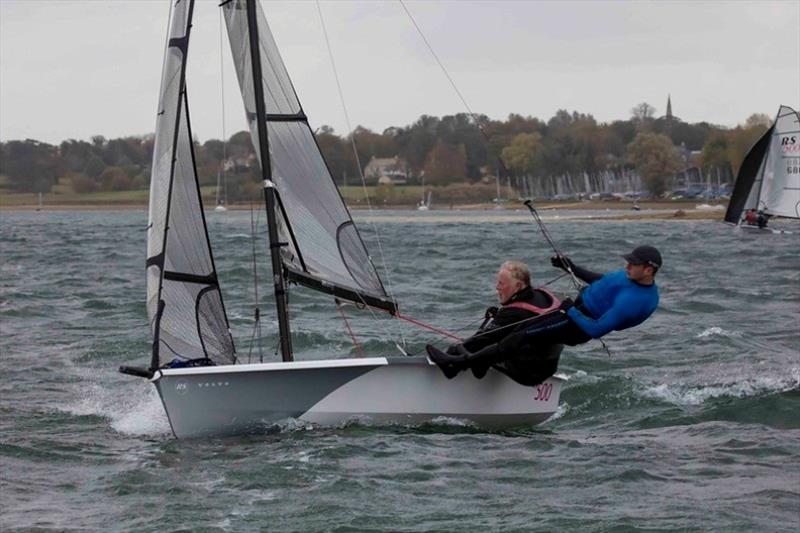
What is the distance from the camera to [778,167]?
39.3 m

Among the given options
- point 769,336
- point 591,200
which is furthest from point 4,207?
point 769,336

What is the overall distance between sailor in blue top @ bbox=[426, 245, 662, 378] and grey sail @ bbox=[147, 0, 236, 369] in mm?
1748

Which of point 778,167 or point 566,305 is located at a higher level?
point 778,167

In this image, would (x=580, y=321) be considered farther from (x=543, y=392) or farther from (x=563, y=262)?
(x=543, y=392)

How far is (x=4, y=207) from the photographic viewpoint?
315 ft

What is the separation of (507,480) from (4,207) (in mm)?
93123

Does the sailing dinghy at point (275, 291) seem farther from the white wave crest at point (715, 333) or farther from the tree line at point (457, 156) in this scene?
the tree line at point (457, 156)

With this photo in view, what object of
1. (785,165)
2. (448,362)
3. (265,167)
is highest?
(265,167)

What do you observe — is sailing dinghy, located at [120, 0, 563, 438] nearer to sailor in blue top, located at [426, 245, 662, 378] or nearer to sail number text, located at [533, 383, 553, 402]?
sail number text, located at [533, 383, 553, 402]

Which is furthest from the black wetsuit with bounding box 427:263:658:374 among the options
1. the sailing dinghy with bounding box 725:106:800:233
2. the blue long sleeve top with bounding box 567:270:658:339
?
the sailing dinghy with bounding box 725:106:800:233

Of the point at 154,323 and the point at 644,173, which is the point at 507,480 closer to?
the point at 154,323

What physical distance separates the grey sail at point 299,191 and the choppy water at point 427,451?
1222 millimetres

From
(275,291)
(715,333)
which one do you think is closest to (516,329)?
(275,291)

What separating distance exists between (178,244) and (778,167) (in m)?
32.7
